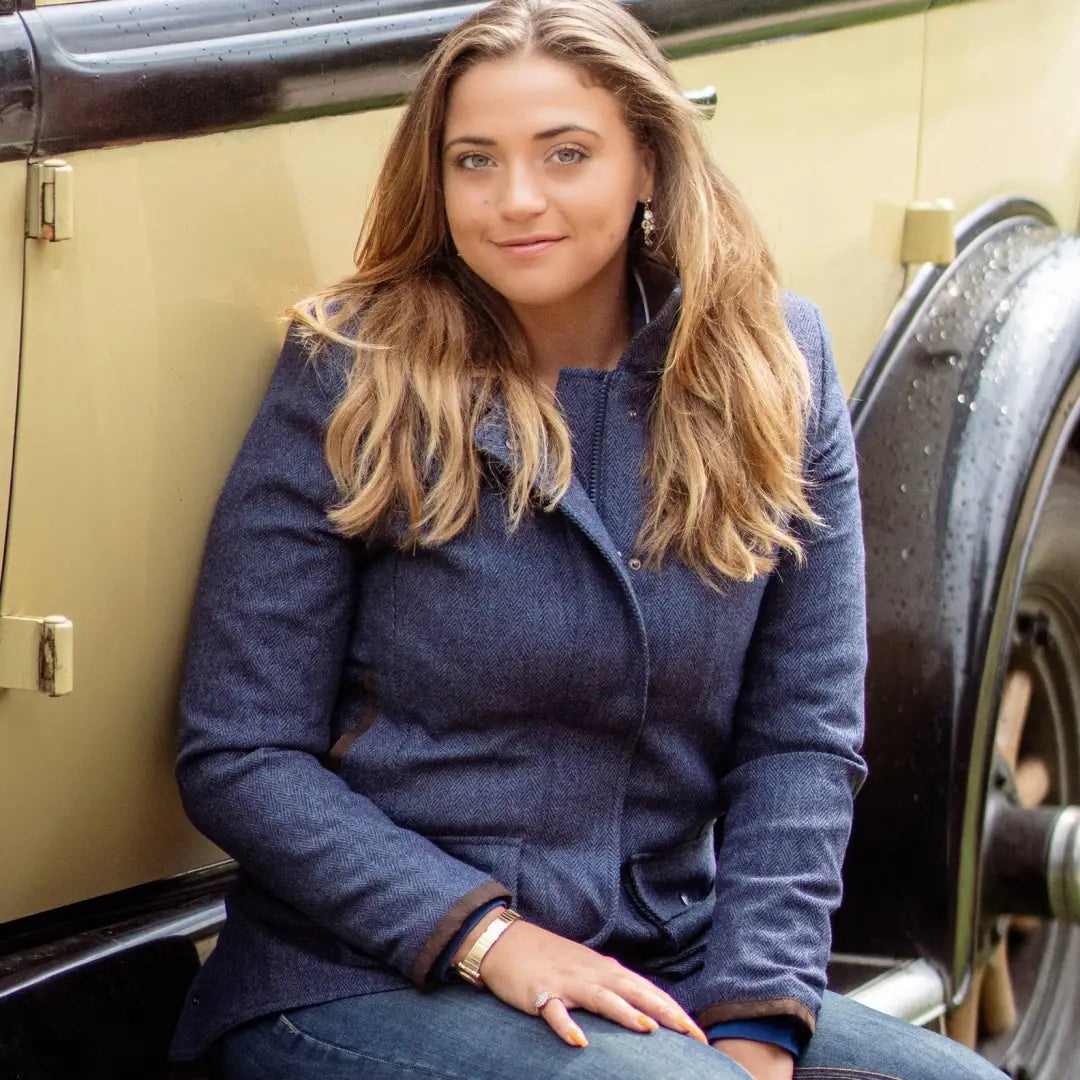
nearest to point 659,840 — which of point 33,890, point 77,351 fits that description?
point 33,890

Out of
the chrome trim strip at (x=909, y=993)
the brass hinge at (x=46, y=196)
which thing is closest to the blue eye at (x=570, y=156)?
the brass hinge at (x=46, y=196)

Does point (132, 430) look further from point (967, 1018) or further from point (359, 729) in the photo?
point (967, 1018)

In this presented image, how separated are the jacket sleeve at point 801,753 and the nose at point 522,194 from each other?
13.9 inches

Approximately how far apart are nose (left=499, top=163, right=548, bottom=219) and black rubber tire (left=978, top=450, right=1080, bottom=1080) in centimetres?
117

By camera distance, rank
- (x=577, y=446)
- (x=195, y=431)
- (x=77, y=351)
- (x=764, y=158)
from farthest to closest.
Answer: (x=764, y=158)
(x=577, y=446)
(x=195, y=431)
(x=77, y=351)

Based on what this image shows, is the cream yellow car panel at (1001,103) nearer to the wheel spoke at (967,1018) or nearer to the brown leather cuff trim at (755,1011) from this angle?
the wheel spoke at (967,1018)

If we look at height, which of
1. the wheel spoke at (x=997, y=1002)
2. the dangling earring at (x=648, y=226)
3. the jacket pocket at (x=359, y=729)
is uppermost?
the dangling earring at (x=648, y=226)

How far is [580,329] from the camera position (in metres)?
1.88

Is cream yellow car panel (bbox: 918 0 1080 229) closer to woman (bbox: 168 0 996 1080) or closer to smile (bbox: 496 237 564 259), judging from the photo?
woman (bbox: 168 0 996 1080)

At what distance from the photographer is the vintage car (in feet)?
5.08

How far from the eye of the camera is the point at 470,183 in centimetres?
176

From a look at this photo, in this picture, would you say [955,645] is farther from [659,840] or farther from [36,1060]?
[36,1060]

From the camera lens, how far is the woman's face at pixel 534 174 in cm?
172

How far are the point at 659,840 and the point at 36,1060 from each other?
1.97 feet
